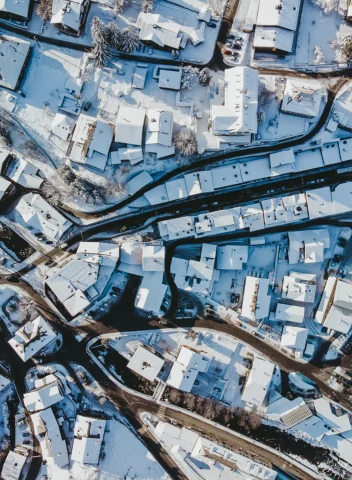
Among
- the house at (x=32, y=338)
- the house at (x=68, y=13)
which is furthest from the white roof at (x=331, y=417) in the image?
the house at (x=68, y=13)

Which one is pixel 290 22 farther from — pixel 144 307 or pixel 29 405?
pixel 29 405

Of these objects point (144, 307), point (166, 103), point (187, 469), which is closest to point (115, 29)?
point (166, 103)

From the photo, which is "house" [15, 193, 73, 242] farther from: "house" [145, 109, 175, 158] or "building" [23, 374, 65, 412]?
"building" [23, 374, 65, 412]

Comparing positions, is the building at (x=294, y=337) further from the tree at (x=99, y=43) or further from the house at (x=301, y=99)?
the tree at (x=99, y=43)

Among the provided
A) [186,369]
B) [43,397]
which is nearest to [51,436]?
[43,397]

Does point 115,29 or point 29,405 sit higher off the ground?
point 115,29

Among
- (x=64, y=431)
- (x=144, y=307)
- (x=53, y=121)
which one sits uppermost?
(x=53, y=121)

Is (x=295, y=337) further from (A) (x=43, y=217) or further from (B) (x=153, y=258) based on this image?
(A) (x=43, y=217)
